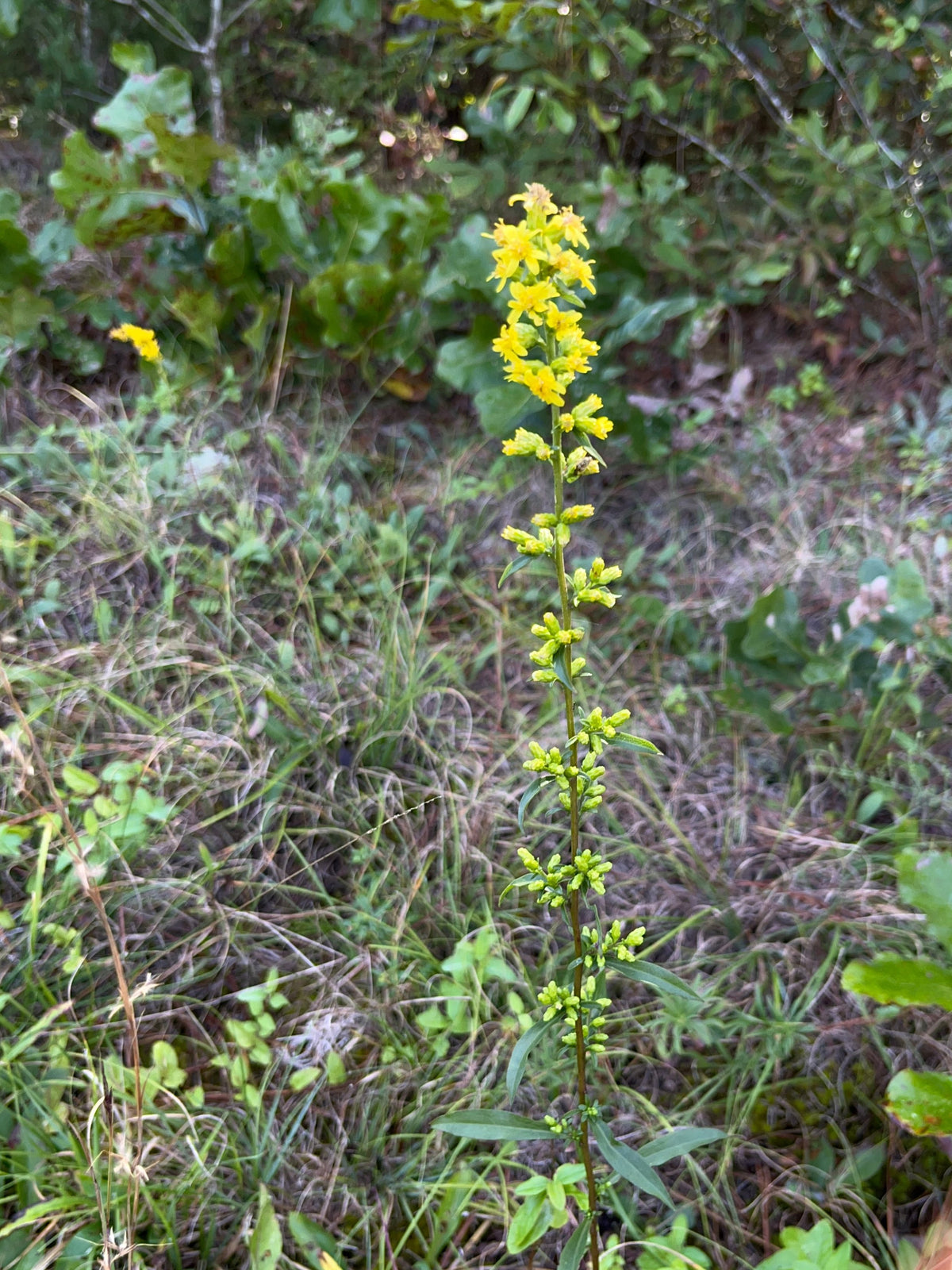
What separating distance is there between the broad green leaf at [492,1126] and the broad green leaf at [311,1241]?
381mm

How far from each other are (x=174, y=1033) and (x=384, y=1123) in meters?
0.45

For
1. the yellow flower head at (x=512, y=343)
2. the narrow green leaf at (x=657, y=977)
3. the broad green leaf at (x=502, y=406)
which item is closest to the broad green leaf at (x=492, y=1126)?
the narrow green leaf at (x=657, y=977)

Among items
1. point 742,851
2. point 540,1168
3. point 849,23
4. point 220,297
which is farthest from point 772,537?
point 220,297

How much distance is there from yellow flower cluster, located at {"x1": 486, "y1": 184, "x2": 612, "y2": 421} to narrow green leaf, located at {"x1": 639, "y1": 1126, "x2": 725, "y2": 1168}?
0.98m

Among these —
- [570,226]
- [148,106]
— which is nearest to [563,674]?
[570,226]

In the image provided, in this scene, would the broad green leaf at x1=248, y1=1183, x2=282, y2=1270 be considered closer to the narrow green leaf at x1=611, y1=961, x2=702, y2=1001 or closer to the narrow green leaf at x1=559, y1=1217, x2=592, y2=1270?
the narrow green leaf at x1=559, y1=1217, x2=592, y2=1270

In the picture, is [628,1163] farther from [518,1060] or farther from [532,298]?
[532,298]

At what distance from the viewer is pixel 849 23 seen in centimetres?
258

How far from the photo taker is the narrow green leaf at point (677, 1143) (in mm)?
1152

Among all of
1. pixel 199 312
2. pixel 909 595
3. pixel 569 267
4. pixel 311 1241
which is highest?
pixel 569 267

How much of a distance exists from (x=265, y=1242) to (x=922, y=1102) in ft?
3.47

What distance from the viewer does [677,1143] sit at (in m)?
1.17

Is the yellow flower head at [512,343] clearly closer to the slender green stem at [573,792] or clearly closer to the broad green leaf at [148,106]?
the slender green stem at [573,792]

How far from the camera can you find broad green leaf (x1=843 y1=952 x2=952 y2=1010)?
51.9 inches
